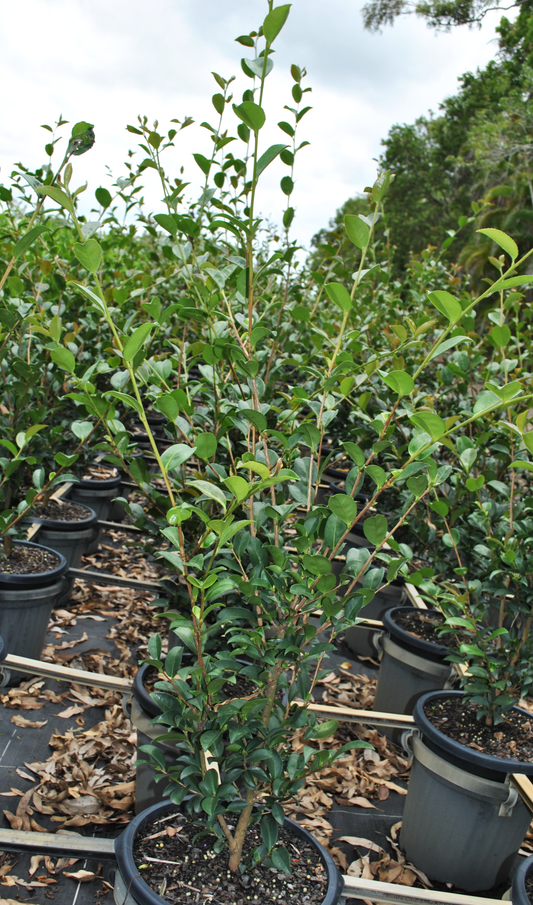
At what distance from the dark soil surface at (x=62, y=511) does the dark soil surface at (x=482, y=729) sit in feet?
6.71

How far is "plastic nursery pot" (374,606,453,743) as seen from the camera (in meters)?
2.64

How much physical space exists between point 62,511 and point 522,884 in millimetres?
2719

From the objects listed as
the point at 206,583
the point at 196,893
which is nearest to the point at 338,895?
the point at 196,893

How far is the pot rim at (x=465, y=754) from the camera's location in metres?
1.82

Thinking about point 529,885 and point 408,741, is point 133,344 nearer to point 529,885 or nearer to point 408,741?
point 529,885

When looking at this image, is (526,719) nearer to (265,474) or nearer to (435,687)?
(435,687)

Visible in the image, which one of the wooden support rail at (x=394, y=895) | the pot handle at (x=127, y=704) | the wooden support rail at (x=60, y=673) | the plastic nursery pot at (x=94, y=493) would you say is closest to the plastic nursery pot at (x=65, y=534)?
→ the plastic nursery pot at (x=94, y=493)

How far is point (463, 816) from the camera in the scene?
196 centimetres

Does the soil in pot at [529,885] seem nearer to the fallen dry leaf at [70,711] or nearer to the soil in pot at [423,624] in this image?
the soil in pot at [423,624]

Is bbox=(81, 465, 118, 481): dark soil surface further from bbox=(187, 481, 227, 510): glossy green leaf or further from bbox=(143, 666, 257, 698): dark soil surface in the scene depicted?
bbox=(187, 481, 227, 510): glossy green leaf

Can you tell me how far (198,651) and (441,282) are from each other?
160 inches

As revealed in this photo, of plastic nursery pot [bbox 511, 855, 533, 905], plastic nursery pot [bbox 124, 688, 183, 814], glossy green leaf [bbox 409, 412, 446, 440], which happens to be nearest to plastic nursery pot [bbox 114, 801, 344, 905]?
plastic nursery pot [bbox 124, 688, 183, 814]

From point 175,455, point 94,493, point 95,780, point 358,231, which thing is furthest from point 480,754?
point 94,493

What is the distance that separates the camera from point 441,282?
470 centimetres
